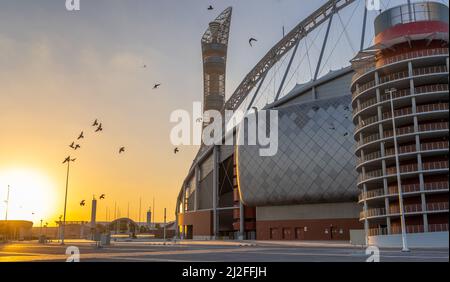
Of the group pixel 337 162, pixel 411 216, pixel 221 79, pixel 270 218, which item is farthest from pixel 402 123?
pixel 221 79

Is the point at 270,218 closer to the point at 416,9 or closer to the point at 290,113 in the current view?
the point at 290,113

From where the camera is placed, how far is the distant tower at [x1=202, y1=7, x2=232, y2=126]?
565 feet

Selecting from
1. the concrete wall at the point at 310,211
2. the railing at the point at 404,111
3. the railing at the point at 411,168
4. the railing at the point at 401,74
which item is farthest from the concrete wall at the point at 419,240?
the concrete wall at the point at 310,211

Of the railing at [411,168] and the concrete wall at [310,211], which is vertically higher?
the railing at [411,168]

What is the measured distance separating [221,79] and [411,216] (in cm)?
12827

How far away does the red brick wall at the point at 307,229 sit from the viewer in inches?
3238

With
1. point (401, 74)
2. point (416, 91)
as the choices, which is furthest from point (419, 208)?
point (401, 74)

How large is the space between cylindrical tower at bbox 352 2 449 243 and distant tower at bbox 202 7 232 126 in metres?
110

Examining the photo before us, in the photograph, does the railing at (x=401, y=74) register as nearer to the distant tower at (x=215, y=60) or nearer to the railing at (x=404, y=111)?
the railing at (x=404, y=111)

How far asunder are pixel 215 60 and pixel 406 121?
12577 cm

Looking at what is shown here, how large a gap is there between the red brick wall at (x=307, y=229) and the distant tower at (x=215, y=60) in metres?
82.1

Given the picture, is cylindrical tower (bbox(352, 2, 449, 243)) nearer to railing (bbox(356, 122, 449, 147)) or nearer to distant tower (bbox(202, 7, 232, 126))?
railing (bbox(356, 122, 449, 147))

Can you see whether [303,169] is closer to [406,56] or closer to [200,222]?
[406,56]

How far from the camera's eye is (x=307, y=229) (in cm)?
8619
